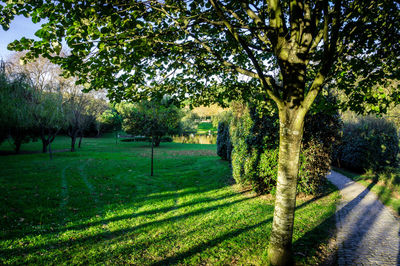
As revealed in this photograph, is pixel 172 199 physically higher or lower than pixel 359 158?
lower

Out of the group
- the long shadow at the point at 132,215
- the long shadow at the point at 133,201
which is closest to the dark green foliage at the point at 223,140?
the long shadow at the point at 133,201

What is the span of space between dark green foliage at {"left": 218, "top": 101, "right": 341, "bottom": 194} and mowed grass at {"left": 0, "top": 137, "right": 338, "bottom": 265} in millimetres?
758

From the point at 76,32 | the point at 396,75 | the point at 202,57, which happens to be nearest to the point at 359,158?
the point at 396,75

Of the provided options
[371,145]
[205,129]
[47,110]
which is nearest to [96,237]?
[371,145]

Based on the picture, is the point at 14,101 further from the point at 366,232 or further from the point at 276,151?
the point at 366,232

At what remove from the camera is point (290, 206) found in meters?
3.85

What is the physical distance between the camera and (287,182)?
382 centimetres

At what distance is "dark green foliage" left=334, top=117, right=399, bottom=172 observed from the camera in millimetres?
14398

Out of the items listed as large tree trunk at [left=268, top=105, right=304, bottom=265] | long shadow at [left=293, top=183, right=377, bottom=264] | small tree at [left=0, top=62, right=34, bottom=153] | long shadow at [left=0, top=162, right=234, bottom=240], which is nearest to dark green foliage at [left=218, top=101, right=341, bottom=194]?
long shadow at [left=293, top=183, right=377, bottom=264]

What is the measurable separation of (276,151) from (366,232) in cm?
368

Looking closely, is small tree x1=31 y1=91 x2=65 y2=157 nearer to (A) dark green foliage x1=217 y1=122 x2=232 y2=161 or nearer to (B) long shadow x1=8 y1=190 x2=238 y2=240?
(A) dark green foliage x1=217 y1=122 x2=232 y2=161

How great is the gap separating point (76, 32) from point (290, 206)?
478cm

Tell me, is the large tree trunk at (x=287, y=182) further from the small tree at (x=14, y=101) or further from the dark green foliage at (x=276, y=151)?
the small tree at (x=14, y=101)

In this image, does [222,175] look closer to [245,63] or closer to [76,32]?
[245,63]
